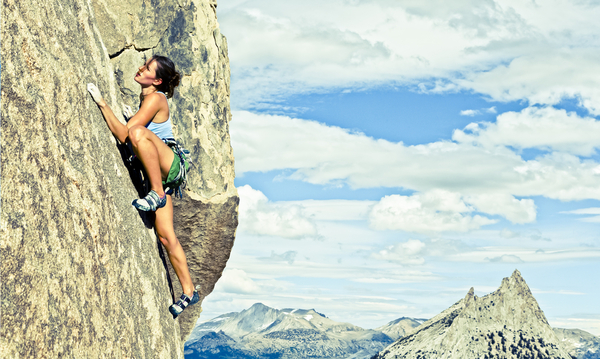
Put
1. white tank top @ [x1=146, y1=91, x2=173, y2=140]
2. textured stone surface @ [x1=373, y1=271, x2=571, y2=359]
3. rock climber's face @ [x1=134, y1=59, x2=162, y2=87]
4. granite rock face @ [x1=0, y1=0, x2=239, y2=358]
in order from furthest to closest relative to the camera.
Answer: textured stone surface @ [x1=373, y1=271, x2=571, y2=359] < rock climber's face @ [x1=134, y1=59, x2=162, y2=87] < white tank top @ [x1=146, y1=91, x2=173, y2=140] < granite rock face @ [x1=0, y1=0, x2=239, y2=358]

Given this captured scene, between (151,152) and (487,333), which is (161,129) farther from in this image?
(487,333)

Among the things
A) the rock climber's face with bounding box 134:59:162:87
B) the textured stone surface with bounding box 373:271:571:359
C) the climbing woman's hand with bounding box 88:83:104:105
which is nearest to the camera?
the climbing woman's hand with bounding box 88:83:104:105

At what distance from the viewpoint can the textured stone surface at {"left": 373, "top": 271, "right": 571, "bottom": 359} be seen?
112 metres

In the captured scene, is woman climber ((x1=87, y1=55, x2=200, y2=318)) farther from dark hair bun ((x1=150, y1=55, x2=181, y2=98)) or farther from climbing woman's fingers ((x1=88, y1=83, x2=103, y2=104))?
climbing woman's fingers ((x1=88, y1=83, x2=103, y2=104))

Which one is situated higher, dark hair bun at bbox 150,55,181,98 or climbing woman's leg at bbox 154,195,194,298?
dark hair bun at bbox 150,55,181,98

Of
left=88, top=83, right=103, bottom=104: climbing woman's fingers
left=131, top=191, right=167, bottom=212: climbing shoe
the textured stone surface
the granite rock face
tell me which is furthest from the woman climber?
the textured stone surface

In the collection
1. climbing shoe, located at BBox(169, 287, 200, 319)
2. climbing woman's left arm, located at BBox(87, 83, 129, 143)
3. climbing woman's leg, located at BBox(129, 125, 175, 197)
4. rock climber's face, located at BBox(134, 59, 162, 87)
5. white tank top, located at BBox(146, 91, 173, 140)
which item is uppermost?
rock climber's face, located at BBox(134, 59, 162, 87)

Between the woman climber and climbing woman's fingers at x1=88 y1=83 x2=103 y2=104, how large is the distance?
0.11 metres

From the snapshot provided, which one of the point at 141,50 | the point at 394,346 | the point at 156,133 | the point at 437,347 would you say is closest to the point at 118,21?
the point at 141,50

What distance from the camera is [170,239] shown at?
34.4ft

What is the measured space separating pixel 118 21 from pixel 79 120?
292 inches

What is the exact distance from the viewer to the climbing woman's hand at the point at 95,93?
8.66 metres

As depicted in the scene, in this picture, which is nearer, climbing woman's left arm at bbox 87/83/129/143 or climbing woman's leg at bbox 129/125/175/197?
climbing woman's left arm at bbox 87/83/129/143

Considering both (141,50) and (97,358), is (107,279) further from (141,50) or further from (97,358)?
(141,50)
